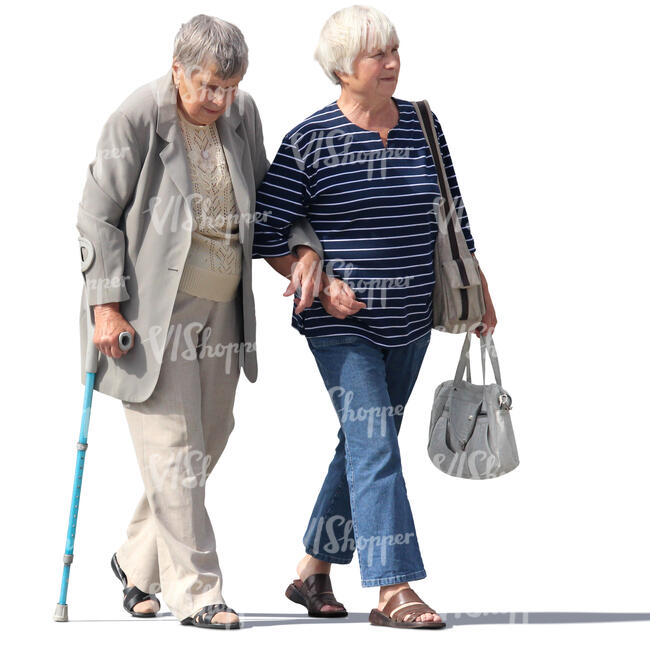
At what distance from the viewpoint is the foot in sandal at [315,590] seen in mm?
7457

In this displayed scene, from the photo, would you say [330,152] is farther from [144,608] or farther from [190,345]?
[144,608]

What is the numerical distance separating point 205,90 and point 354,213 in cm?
77

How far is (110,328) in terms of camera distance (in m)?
6.97

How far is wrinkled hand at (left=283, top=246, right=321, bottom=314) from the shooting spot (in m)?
7.06

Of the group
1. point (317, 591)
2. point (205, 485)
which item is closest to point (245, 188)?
point (205, 485)

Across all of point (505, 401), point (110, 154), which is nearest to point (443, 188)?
point (505, 401)

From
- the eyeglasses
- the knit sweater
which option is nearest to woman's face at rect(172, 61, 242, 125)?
the eyeglasses

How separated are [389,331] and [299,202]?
628 millimetres

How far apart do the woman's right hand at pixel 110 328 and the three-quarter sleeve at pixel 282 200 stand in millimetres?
642

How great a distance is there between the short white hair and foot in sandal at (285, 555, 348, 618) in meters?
2.06

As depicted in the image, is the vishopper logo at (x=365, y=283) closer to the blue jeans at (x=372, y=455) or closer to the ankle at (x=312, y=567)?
the blue jeans at (x=372, y=455)

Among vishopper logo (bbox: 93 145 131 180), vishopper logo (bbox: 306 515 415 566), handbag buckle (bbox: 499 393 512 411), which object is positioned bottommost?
vishopper logo (bbox: 306 515 415 566)

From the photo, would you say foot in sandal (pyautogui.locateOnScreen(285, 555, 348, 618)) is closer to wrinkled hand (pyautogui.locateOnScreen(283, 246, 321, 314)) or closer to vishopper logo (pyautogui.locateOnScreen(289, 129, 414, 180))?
wrinkled hand (pyautogui.locateOnScreen(283, 246, 321, 314))

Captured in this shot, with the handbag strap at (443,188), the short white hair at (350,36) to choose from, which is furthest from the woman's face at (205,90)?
the handbag strap at (443,188)
